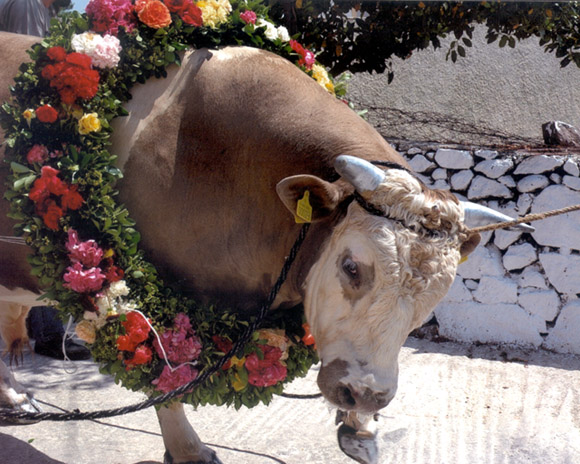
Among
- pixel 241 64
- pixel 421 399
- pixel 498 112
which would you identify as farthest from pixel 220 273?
pixel 498 112

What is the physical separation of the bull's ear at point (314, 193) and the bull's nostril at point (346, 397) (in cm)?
62

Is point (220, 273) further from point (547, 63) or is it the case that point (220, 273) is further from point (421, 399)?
point (547, 63)

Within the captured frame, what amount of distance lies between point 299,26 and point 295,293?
10.1ft

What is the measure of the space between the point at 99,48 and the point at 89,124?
1.07 feet

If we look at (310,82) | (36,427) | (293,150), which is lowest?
(36,427)

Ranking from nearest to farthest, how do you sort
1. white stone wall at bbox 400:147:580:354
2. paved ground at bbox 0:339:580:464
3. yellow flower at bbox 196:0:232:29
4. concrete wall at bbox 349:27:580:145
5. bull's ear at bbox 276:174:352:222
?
bull's ear at bbox 276:174:352:222 < yellow flower at bbox 196:0:232:29 < paved ground at bbox 0:339:580:464 < white stone wall at bbox 400:147:580:354 < concrete wall at bbox 349:27:580:145

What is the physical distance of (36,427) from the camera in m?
3.75

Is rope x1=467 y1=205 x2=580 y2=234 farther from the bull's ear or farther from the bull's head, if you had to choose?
the bull's ear

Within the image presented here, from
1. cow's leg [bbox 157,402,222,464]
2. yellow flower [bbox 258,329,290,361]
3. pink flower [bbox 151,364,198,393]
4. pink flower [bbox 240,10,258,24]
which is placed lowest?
cow's leg [bbox 157,402,222,464]

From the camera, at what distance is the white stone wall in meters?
5.11

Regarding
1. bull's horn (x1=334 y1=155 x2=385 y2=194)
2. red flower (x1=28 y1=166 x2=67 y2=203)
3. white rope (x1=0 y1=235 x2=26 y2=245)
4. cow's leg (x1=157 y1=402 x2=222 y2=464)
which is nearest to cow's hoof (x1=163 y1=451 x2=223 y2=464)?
cow's leg (x1=157 y1=402 x2=222 y2=464)

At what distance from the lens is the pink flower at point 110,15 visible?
2939mm

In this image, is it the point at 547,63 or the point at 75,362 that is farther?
the point at 547,63

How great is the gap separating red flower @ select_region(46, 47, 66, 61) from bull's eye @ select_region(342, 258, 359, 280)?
144 cm
